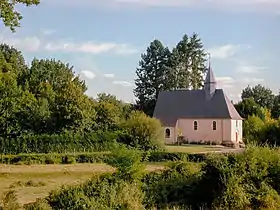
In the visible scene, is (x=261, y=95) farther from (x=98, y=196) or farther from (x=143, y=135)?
(x=98, y=196)

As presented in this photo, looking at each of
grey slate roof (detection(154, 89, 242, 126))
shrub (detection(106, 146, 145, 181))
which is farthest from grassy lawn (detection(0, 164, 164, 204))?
grey slate roof (detection(154, 89, 242, 126))

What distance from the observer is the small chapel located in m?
75.2

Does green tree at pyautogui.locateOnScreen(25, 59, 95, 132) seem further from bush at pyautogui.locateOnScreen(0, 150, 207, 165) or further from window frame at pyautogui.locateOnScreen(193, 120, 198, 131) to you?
window frame at pyautogui.locateOnScreen(193, 120, 198, 131)

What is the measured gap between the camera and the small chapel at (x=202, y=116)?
247 ft

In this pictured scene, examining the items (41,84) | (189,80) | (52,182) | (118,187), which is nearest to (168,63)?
(189,80)

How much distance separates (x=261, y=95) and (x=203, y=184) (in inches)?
3320

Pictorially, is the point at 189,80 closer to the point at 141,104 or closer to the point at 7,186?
the point at 141,104

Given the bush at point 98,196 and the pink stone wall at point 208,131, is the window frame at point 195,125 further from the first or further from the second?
the bush at point 98,196

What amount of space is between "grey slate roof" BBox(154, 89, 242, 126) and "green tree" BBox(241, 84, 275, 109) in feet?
74.4

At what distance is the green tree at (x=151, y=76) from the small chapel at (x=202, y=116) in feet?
33.7

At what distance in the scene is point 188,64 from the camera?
94.6 m

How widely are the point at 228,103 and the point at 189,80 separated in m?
16.3

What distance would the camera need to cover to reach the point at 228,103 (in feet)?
253

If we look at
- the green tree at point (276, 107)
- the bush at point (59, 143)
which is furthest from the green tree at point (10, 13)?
the green tree at point (276, 107)
